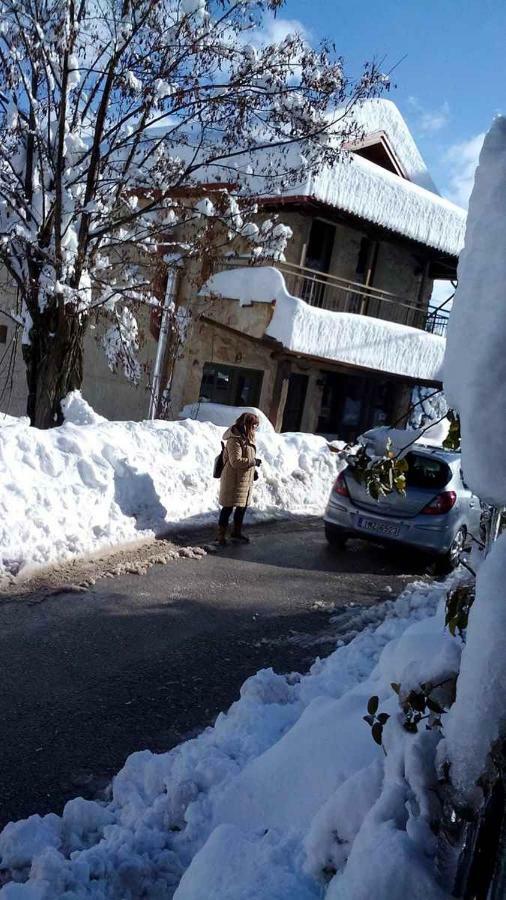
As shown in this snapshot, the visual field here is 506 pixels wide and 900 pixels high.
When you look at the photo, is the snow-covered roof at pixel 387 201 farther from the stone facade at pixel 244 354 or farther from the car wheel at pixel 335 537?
the car wheel at pixel 335 537

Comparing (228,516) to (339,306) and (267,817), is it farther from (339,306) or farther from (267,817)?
(339,306)

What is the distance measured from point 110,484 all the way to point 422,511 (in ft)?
13.4

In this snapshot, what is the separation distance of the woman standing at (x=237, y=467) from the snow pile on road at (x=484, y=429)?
7.37m

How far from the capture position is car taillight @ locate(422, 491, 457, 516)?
9.23 metres

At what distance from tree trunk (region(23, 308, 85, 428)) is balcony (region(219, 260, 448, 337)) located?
23.0ft

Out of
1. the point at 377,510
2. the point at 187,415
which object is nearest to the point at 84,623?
the point at 377,510

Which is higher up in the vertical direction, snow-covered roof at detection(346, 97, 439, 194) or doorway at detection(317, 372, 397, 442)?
snow-covered roof at detection(346, 97, 439, 194)

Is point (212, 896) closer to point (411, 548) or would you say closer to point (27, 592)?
point (27, 592)

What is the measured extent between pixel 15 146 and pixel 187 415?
890 centimetres

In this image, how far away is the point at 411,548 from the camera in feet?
30.7

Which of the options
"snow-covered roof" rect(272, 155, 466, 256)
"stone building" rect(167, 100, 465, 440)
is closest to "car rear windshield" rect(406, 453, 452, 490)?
"stone building" rect(167, 100, 465, 440)

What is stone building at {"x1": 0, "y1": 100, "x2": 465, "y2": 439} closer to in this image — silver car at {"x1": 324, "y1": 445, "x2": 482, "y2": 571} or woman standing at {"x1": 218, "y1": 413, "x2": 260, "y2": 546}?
woman standing at {"x1": 218, "y1": 413, "x2": 260, "y2": 546}

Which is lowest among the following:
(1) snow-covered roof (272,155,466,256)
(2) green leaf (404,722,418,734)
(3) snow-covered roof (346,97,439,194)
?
(2) green leaf (404,722,418,734)

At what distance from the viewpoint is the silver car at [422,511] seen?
9.23 meters
